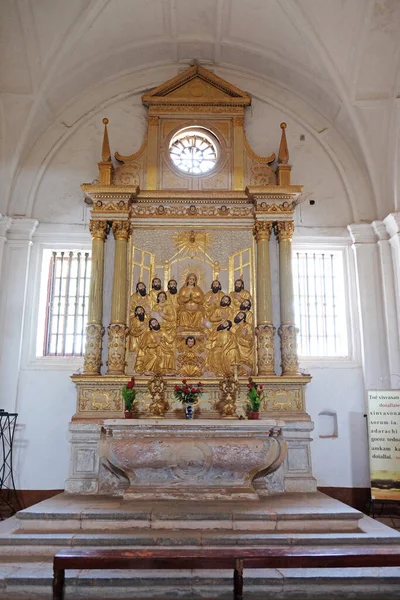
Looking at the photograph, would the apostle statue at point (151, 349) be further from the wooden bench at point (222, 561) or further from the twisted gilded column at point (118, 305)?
the wooden bench at point (222, 561)

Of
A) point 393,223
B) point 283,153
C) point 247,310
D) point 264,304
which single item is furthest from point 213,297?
point 393,223

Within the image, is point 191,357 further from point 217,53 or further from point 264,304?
point 217,53

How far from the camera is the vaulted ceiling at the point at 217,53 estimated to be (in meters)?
10.1

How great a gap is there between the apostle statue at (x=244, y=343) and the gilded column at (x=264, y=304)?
6.6 inches

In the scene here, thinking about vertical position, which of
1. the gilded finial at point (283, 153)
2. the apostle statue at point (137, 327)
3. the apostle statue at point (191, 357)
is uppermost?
the gilded finial at point (283, 153)

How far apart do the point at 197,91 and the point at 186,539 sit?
888 cm

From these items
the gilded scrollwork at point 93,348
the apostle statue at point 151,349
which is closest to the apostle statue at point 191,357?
Answer: the apostle statue at point 151,349

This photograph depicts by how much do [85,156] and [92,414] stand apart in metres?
5.34

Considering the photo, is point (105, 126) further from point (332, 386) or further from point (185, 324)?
point (332, 386)

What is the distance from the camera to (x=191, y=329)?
1027 cm

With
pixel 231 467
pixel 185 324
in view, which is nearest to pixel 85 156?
pixel 185 324

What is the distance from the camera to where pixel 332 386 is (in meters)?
10.4

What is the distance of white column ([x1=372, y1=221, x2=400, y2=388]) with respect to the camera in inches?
403

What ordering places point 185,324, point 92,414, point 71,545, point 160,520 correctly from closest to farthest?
point 71,545
point 160,520
point 92,414
point 185,324
